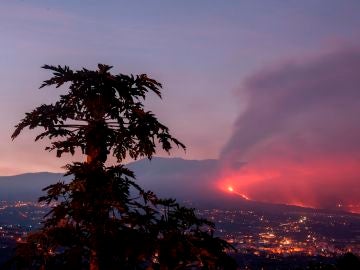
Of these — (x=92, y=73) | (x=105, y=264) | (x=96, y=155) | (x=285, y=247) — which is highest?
(x=92, y=73)

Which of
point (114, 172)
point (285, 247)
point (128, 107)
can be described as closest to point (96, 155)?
point (114, 172)

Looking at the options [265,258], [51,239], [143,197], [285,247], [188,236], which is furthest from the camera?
[285,247]

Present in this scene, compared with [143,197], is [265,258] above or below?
below

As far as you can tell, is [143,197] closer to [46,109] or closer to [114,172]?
[114,172]

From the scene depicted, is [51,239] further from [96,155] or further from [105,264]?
[96,155]

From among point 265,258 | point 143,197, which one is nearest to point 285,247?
point 265,258

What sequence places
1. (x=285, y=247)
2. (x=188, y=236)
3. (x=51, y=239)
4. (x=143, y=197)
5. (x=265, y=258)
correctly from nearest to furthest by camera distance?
(x=188, y=236) < (x=51, y=239) < (x=143, y=197) < (x=265, y=258) < (x=285, y=247)

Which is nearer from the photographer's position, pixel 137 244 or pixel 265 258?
pixel 137 244
